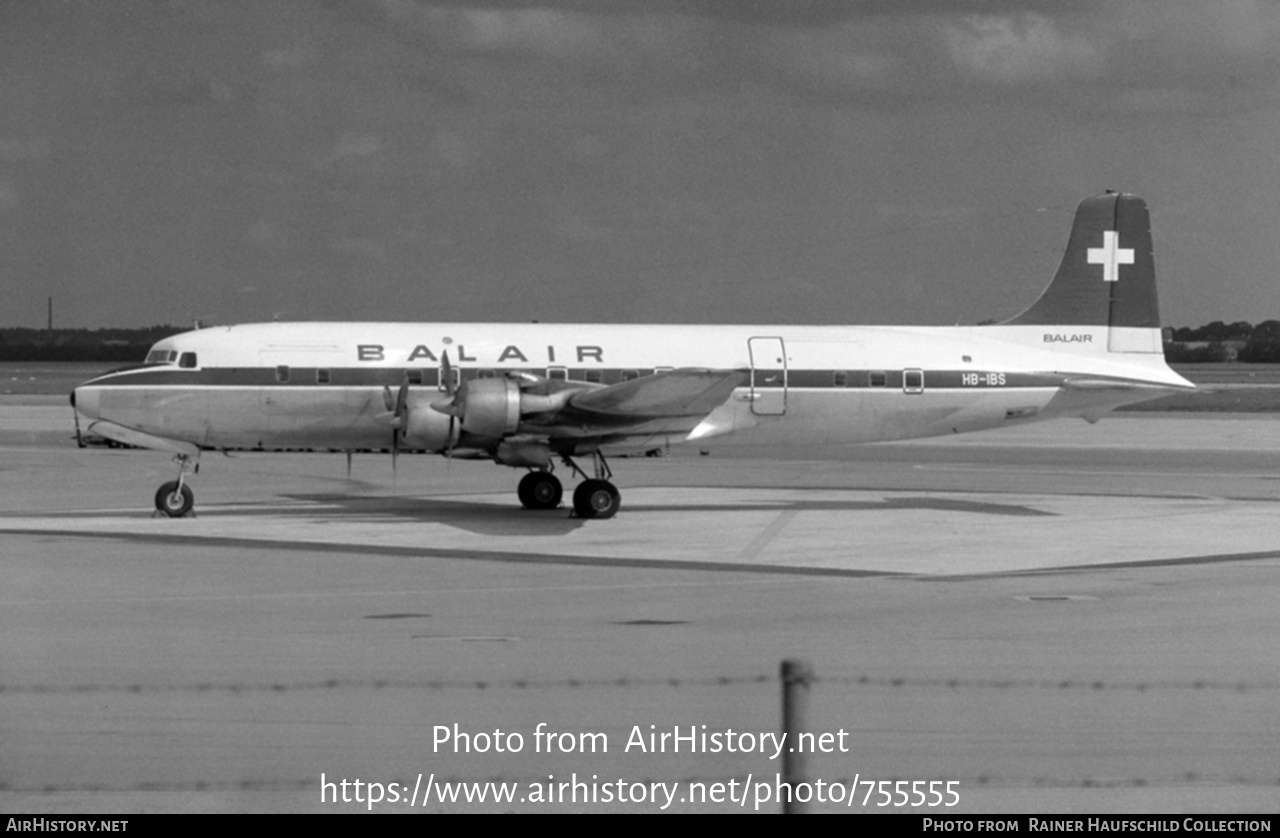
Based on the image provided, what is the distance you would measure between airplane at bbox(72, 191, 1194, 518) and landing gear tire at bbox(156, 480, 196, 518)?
4 cm

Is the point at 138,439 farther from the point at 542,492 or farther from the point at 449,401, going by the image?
the point at 542,492

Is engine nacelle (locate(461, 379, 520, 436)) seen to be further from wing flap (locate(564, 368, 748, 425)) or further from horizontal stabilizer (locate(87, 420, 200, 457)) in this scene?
horizontal stabilizer (locate(87, 420, 200, 457))

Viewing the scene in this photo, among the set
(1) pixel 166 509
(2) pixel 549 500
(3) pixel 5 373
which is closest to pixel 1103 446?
(2) pixel 549 500

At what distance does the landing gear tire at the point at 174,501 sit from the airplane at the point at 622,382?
4 cm

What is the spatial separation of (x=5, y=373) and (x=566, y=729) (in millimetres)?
130872

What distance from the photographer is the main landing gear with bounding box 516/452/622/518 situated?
27.4 metres

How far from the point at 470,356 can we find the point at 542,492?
2995 mm

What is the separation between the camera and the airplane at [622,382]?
27031 mm

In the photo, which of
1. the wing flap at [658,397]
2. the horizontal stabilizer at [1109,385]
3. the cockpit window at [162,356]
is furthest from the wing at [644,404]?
the horizontal stabilizer at [1109,385]

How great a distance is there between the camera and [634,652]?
1440 centimetres

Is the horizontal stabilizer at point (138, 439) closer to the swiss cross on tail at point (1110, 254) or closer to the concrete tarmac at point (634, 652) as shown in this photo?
the concrete tarmac at point (634, 652)

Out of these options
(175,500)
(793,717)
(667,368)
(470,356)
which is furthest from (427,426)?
(793,717)

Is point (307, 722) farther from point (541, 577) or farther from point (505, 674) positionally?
point (541, 577)

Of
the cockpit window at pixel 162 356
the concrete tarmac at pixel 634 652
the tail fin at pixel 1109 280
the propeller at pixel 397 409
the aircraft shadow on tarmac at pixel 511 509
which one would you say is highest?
the tail fin at pixel 1109 280
